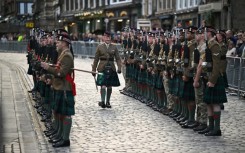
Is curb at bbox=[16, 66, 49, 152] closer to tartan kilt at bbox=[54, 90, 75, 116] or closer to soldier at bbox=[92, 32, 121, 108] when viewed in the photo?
tartan kilt at bbox=[54, 90, 75, 116]

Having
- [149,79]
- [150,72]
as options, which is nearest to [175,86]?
[150,72]

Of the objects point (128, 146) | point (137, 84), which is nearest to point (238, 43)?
point (137, 84)

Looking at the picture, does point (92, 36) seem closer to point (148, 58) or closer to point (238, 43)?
point (238, 43)

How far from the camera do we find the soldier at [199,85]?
1181cm

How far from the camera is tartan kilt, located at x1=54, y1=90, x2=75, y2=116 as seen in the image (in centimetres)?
1077

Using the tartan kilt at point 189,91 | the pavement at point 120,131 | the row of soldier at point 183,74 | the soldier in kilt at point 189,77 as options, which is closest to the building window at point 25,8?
the row of soldier at point 183,74

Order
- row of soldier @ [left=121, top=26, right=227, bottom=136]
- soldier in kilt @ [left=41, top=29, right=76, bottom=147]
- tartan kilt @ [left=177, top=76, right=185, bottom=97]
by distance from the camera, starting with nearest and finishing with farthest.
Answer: soldier in kilt @ [left=41, top=29, right=76, bottom=147] < row of soldier @ [left=121, top=26, right=227, bottom=136] < tartan kilt @ [left=177, top=76, right=185, bottom=97]

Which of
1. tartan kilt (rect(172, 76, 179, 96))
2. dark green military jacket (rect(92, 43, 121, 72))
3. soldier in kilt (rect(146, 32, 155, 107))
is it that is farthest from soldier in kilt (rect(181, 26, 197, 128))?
dark green military jacket (rect(92, 43, 121, 72))

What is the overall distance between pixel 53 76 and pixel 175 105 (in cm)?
396

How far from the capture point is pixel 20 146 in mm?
10977

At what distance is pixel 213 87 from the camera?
467 inches

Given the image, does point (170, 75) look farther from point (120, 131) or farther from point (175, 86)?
point (120, 131)

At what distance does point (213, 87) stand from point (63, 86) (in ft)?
9.69

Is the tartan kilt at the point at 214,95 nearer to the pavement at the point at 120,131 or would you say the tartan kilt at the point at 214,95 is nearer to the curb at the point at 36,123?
the pavement at the point at 120,131
